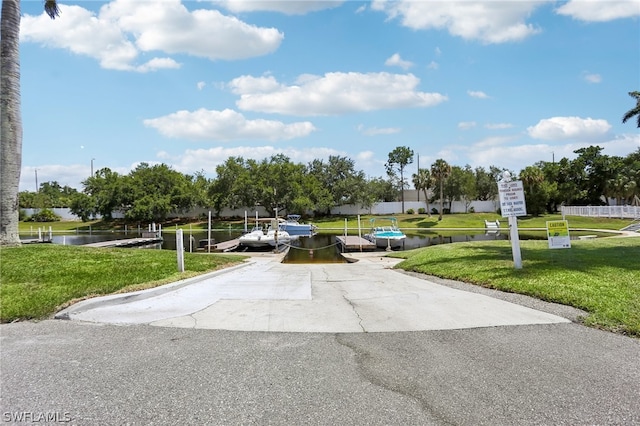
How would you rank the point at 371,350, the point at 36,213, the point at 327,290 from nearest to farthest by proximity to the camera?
the point at 371,350 < the point at 327,290 < the point at 36,213

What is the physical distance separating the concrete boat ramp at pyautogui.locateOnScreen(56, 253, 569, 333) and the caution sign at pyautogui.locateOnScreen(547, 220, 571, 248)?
3031mm

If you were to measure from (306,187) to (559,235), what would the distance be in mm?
59000

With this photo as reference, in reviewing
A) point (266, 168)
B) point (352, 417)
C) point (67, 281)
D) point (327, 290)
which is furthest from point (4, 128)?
point (266, 168)

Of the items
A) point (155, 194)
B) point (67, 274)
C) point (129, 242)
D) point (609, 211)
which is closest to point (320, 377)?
point (67, 274)

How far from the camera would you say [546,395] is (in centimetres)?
387

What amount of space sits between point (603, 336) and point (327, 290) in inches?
212

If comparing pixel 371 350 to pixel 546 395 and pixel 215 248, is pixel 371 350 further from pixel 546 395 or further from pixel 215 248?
pixel 215 248

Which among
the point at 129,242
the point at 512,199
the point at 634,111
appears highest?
the point at 634,111

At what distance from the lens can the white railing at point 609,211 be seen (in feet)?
147

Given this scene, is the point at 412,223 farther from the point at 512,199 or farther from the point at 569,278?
the point at 569,278

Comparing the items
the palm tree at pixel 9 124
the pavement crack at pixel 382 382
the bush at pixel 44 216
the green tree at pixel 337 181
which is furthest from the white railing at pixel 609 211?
the bush at pixel 44 216

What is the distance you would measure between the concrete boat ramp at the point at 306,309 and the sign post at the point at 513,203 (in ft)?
7.40

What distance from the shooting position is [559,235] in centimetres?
1037

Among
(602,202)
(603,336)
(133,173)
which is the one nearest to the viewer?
(603,336)
